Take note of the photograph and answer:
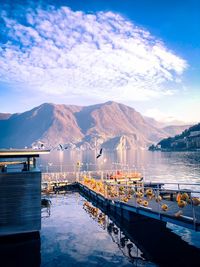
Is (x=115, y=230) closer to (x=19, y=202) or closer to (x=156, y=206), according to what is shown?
(x=156, y=206)

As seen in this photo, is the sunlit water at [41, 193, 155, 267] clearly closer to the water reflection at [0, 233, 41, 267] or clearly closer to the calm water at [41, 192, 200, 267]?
the calm water at [41, 192, 200, 267]

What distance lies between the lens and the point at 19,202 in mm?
18188

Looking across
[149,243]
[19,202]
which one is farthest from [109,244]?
[19,202]

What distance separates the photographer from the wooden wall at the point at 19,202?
1781 centimetres

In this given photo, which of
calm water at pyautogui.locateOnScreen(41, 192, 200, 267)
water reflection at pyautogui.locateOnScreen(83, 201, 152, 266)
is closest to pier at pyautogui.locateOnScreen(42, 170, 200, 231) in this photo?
water reflection at pyautogui.locateOnScreen(83, 201, 152, 266)

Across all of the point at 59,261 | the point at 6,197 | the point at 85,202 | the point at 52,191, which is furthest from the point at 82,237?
the point at 52,191

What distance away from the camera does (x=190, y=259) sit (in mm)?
14953

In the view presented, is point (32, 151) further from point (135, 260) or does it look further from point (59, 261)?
point (135, 260)

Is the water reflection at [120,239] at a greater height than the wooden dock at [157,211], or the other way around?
the wooden dock at [157,211]

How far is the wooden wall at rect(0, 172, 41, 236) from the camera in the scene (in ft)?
58.4

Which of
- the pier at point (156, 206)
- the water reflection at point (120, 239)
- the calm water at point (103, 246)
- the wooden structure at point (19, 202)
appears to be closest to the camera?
the calm water at point (103, 246)

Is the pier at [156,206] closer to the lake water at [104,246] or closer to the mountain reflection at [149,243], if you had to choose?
the mountain reflection at [149,243]

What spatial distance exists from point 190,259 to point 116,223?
30.4ft

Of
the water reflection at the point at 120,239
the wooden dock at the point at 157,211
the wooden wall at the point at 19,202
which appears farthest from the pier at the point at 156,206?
the wooden wall at the point at 19,202
